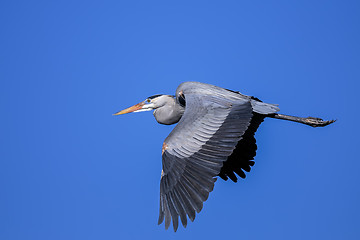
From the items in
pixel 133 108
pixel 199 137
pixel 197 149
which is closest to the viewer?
pixel 197 149

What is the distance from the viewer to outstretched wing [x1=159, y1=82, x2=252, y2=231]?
231 inches

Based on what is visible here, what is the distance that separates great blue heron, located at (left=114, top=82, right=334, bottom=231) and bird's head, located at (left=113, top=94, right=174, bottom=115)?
0.03 m

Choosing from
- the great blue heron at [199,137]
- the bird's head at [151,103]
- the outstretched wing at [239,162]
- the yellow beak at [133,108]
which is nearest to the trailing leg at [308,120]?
the great blue heron at [199,137]

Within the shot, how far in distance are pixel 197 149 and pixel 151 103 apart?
8.16 ft

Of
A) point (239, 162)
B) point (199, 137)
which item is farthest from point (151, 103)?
point (199, 137)

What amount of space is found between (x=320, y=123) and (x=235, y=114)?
6.26 feet

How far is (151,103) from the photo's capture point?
8602 mm

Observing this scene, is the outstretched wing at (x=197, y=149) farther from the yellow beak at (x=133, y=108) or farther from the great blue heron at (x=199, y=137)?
the yellow beak at (x=133, y=108)

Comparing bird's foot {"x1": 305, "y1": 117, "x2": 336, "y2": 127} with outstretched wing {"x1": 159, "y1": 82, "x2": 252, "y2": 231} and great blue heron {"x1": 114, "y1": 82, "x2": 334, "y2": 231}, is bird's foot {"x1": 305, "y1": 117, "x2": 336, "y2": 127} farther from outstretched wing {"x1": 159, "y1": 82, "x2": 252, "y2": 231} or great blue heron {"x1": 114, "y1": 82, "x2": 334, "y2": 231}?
outstretched wing {"x1": 159, "y1": 82, "x2": 252, "y2": 231}

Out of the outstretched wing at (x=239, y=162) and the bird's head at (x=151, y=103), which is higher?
the bird's head at (x=151, y=103)

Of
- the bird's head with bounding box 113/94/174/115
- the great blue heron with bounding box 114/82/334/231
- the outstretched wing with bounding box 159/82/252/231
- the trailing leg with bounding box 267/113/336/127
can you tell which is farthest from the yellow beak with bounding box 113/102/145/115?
the trailing leg with bounding box 267/113/336/127

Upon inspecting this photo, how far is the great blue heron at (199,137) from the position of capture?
5906 millimetres

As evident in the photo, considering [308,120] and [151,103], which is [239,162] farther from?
[151,103]

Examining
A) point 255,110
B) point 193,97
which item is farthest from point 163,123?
point 255,110
